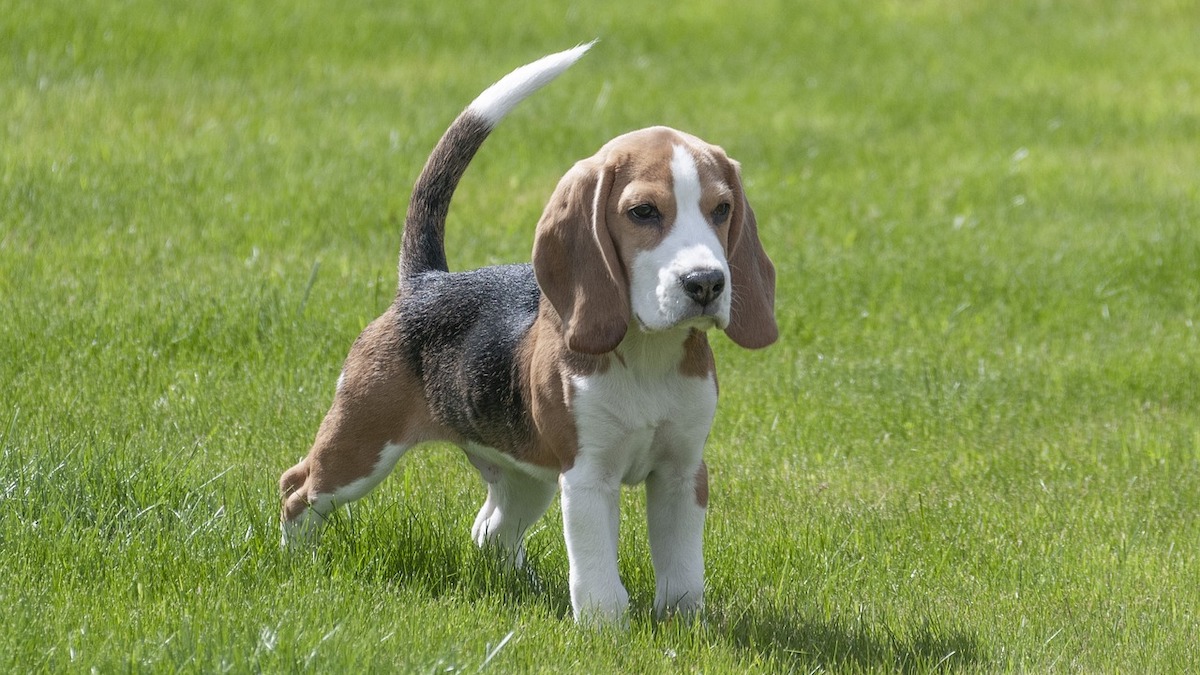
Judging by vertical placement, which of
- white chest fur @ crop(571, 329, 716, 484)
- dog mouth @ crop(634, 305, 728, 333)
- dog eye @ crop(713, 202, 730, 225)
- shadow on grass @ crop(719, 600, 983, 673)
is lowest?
shadow on grass @ crop(719, 600, 983, 673)

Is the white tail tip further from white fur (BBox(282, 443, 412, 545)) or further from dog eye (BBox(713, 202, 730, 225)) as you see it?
white fur (BBox(282, 443, 412, 545))

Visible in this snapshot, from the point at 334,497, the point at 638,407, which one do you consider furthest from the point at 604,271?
the point at 334,497

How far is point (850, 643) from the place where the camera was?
5.01m

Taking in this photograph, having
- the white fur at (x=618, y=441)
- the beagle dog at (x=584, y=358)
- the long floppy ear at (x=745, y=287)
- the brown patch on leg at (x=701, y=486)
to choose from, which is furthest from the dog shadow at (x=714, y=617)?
the long floppy ear at (x=745, y=287)

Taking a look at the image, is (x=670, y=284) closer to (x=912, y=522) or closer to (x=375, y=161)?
(x=912, y=522)

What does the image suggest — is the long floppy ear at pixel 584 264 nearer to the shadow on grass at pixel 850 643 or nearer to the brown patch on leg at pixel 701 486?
the brown patch on leg at pixel 701 486

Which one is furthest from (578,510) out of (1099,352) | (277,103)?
(277,103)

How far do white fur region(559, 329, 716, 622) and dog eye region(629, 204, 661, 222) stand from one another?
0.40 metres

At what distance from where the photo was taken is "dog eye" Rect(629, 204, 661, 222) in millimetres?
4449

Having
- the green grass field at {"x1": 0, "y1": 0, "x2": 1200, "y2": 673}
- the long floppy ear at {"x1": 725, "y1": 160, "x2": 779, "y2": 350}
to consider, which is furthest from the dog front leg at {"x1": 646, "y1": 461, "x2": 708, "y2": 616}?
the long floppy ear at {"x1": 725, "y1": 160, "x2": 779, "y2": 350}

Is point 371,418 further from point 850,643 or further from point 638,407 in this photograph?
point 850,643

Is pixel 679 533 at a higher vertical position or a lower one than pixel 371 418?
lower

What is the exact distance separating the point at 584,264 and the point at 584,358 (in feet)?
1.02

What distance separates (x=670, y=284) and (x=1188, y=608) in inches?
94.7
